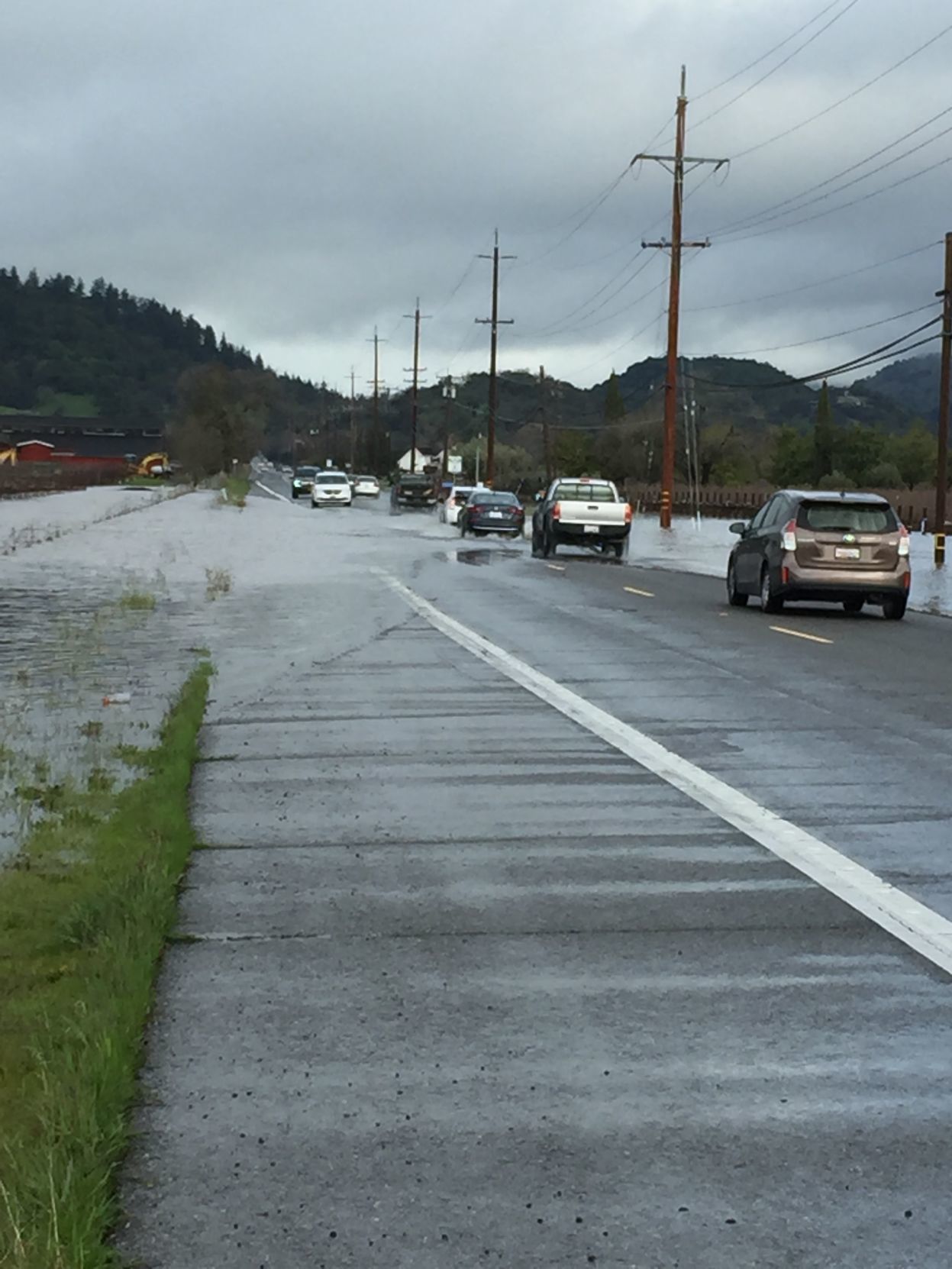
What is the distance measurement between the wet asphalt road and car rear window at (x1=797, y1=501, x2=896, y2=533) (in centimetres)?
1244

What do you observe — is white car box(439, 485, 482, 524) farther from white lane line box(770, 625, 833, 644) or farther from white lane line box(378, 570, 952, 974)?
white lane line box(378, 570, 952, 974)

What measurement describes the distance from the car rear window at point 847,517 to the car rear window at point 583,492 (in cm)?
1872

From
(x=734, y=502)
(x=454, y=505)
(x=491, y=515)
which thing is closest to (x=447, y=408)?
(x=734, y=502)

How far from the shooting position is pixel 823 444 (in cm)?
13775

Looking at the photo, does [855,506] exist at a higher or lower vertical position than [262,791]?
higher

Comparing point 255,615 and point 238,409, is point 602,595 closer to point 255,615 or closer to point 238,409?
point 255,615

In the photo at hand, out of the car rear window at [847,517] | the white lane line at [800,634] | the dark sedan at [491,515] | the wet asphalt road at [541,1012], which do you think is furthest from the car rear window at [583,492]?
the wet asphalt road at [541,1012]

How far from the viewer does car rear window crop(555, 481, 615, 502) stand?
145 feet

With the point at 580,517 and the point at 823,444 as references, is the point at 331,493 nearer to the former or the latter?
the point at 580,517

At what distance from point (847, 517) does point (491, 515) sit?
103 feet

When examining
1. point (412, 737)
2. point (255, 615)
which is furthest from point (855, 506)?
point (412, 737)

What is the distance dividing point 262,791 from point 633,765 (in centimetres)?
224

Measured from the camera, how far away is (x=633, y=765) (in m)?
11.0

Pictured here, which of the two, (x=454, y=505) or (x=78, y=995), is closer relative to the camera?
(x=78, y=995)
